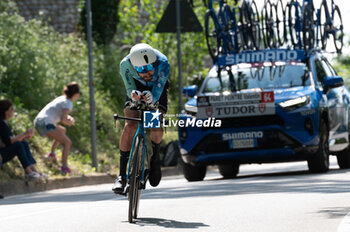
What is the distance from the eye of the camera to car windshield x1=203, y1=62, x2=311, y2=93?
15.5 metres

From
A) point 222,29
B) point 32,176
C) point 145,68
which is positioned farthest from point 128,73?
point 222,29

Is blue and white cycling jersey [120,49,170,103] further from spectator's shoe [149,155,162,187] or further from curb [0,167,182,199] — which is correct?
curb [0,167,182,199]

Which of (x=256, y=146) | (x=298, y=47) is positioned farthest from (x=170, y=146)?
(x=256, y=146)

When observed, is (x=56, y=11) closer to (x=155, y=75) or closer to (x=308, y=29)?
(x=308, y=29)

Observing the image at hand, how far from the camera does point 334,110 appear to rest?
15945 millimetres

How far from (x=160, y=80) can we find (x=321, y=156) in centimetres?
602

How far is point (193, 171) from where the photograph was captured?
15734mm

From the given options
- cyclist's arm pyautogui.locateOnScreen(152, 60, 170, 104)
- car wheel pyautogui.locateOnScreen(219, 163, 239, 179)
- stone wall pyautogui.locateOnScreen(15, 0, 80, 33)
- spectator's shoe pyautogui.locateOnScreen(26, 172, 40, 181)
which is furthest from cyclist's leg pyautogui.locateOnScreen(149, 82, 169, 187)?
stone wall pyautogui.locateOnScreen(15, 0, 80, 33)

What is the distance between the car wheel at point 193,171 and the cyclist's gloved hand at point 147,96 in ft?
20.4

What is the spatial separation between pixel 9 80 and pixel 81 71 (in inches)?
119

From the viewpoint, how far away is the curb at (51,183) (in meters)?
15.4

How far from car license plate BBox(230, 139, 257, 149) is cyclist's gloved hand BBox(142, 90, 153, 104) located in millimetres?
5377

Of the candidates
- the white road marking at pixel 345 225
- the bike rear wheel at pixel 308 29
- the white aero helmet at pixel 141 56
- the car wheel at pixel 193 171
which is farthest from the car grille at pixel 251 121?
the white road marking at pixel 345 225

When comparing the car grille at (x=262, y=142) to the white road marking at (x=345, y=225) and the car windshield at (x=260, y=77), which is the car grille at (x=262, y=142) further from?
the white road marking at (x=345, y=225)
